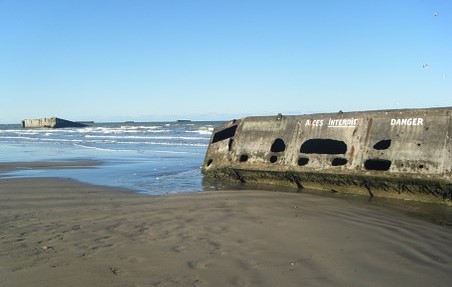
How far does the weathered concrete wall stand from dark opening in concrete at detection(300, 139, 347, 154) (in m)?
0.02

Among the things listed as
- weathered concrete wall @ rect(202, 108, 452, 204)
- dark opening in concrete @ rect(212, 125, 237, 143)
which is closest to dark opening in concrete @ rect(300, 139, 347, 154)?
weathered concrete wall @ rect(202, 108, 452, 204)

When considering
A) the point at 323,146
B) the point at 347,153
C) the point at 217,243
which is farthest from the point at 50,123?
the point at 217,243

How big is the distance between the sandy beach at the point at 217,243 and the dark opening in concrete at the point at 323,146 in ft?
7.69

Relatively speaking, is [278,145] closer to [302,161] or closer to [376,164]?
[302,161]

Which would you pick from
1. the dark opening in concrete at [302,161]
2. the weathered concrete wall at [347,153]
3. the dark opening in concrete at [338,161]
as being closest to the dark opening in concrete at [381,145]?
the weathered concrete wall at [347,153]

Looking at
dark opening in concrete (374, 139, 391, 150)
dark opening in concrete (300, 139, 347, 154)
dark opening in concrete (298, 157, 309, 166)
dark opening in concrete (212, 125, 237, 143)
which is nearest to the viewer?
dark opening in concrete (374, 139, 391, 150)

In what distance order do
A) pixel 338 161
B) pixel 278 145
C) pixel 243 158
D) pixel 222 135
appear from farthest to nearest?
pixel 222 135 → pixel 243 158 → pixel 278 145 → pixel 338 161

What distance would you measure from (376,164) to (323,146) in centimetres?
193

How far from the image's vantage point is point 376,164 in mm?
8602

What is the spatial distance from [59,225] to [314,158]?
17.0ft

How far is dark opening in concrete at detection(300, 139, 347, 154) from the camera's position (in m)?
10.2

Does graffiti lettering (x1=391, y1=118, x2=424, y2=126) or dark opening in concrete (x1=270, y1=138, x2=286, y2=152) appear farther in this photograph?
dark opening in concrete (x1=270, y1=138, x2=286, y2=152)

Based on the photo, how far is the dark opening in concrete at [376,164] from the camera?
8.32m

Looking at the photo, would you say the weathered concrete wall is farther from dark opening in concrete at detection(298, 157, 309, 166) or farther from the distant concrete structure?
the distant concrete structure
